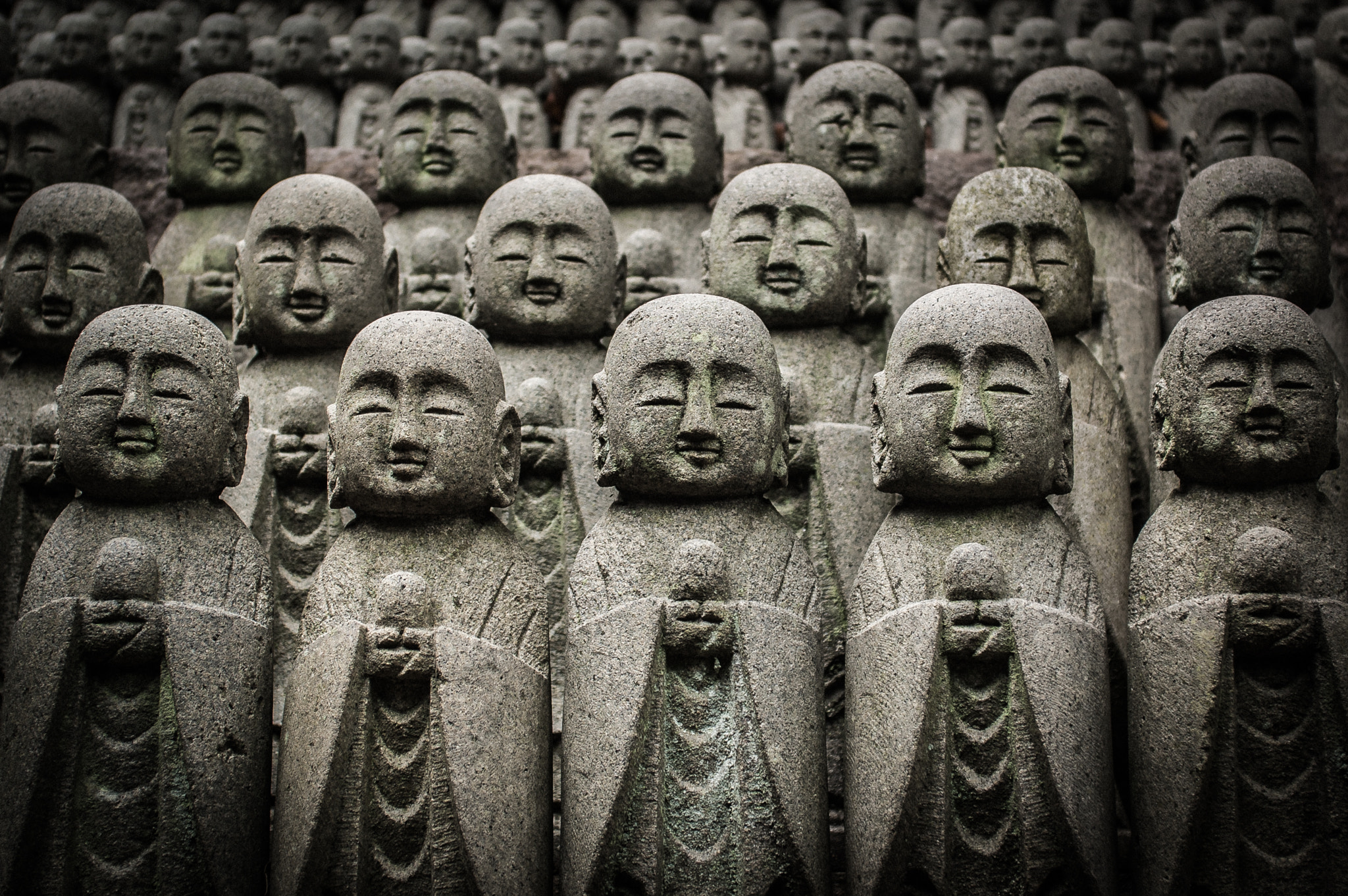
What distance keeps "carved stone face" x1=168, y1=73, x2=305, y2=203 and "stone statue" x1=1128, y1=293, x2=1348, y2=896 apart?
218 inches

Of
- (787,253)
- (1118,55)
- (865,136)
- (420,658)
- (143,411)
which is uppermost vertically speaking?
(1118,55)

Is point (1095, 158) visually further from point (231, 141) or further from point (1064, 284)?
point (231, 141)

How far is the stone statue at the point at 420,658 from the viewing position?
5.32 meters

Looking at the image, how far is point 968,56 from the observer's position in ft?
36.6

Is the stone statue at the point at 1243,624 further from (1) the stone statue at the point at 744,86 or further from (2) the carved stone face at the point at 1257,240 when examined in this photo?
(1) the stone statue at the point at 744,86

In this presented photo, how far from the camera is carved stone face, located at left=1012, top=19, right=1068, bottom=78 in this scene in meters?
11.0

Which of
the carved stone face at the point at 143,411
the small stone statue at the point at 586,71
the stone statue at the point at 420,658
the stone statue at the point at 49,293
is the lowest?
the stone statue at the point at 420,658

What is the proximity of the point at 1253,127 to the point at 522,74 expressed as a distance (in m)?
5.31

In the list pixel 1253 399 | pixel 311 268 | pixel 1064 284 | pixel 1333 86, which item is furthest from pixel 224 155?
pixel 1333 86

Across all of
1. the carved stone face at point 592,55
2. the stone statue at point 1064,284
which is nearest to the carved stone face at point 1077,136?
the stone statue at point 1064,284

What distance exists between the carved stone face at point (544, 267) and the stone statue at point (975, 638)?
1.90 m

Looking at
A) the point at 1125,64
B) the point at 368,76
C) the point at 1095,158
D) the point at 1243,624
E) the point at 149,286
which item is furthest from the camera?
the point at 368,76

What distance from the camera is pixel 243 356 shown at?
334 inches

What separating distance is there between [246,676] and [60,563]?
868 millimetres
